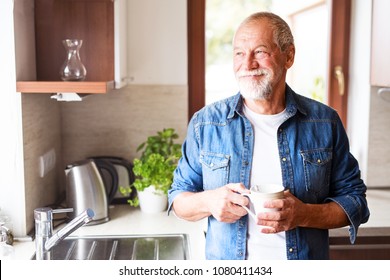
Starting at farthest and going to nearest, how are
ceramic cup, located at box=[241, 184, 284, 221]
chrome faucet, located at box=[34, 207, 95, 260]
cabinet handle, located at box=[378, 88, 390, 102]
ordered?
cabinet handle, located at box=[378, 88, 390, 102] < chrome faucet, located at box=[34, 207, 95, 260] < ceramic cup, located at box=[241, 184, 284, 221]

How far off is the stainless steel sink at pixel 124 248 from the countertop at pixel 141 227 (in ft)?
0.10

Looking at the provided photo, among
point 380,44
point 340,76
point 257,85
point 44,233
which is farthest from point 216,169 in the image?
point 340,76

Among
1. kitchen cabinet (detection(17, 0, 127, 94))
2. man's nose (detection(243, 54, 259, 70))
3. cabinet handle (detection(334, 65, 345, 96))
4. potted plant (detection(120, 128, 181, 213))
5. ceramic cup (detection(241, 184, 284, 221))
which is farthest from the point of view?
cabinet handle (detection(334, 65, 345, 96))

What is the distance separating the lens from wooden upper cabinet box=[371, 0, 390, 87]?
2018 millimetres

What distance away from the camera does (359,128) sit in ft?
7.52

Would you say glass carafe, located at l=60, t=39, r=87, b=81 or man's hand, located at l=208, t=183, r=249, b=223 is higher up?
glass carafe, located at l=60, t=39, r=87, b=81

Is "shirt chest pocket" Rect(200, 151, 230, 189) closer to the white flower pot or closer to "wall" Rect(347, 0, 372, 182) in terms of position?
the white flower pot

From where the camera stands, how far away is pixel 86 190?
184cm

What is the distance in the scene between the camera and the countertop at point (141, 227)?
1625mm

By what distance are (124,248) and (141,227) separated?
0.56 feet

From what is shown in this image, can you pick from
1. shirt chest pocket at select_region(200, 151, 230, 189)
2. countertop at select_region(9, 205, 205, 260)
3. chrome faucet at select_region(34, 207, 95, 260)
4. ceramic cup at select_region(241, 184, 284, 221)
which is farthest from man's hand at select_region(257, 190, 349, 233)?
chrome faucet at select_region(34, 207, 95, 260)

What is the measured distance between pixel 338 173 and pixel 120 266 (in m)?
0.55

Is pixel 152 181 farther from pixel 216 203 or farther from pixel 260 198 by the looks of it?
pixel 260 198

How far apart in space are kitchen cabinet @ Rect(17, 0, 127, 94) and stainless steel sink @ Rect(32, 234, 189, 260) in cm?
52
